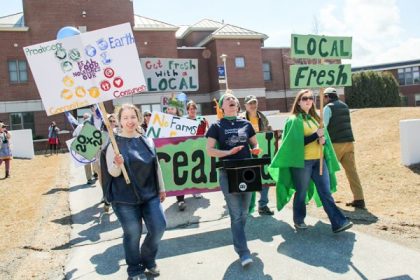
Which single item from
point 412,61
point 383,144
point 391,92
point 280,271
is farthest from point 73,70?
point 412,61

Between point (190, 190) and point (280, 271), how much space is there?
305 cm

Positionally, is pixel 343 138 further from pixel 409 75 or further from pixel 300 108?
pixel 409 75

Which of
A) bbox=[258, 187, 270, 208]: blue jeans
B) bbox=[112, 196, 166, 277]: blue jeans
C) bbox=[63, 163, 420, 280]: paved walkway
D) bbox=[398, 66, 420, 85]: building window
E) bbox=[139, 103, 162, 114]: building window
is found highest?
bbox=[398, 66, 420, 85]: building window

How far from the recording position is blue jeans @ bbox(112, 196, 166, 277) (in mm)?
4461

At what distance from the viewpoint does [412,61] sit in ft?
173

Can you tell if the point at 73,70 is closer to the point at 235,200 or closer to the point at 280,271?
the point at 235,200

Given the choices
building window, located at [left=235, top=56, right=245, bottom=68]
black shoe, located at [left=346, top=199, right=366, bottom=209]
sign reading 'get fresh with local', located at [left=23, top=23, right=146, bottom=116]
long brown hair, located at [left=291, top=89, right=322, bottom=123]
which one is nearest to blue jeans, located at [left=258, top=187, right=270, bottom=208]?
black shoe, located at [left=346, top=199, right=366, bottom=209]

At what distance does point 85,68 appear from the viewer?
4887 mm

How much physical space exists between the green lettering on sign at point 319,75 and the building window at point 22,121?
93.5ft

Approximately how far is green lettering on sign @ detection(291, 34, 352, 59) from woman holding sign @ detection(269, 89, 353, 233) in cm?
57

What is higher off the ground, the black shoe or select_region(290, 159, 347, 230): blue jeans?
select_region(290, 159, 347, 230): blue jeans

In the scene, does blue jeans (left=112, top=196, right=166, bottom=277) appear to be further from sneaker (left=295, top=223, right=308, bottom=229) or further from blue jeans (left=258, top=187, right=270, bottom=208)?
blue jeans (left=258, top=187, right=270, bottom=208)

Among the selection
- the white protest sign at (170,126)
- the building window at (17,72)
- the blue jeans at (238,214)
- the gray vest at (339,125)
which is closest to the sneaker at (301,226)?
the blue jeans at (238,214)

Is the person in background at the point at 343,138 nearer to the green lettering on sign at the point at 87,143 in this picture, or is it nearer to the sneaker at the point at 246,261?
the sneaker at the point at 246,261
